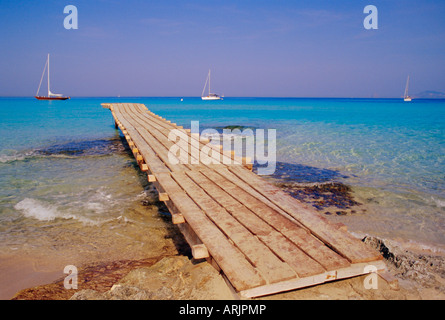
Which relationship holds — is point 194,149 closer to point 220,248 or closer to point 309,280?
point 220,248

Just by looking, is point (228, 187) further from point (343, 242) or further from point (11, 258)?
point (11, 258)

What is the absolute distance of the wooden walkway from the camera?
2619mm

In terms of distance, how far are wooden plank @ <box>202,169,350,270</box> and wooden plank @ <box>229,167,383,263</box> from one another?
0.08 m

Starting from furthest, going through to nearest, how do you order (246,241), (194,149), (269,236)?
(194,149), (269,236), (246,241)

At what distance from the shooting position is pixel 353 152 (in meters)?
13.2

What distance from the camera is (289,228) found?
11.3 feet

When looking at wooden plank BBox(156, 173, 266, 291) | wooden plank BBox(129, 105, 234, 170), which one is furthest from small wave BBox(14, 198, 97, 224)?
wooden plank BBox(156, 173, 266, 291)

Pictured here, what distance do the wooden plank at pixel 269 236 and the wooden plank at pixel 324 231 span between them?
0.41 metres

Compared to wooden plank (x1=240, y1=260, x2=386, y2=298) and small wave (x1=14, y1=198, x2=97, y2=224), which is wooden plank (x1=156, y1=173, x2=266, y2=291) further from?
small wave (x1=14, y1=198, x2=97, y2=224)

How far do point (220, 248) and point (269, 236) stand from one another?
652mm

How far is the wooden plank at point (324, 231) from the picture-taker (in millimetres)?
2863

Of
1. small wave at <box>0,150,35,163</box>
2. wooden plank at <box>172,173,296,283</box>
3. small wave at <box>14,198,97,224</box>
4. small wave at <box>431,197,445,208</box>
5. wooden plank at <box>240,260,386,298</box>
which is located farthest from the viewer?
small wave at <box>0,150,35,163</box>

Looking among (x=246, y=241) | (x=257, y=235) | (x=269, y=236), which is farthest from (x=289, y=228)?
(x=246, y=241)
